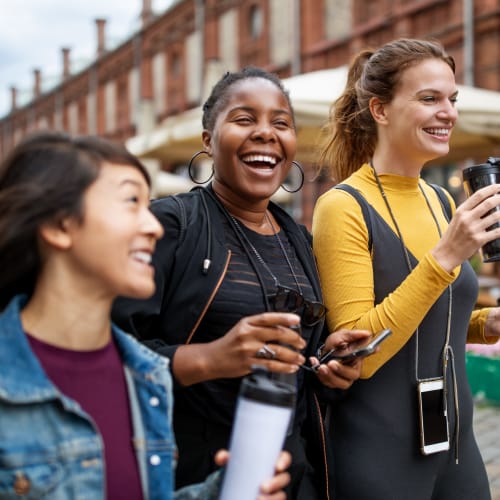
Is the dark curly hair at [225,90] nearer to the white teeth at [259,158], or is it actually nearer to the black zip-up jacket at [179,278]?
the white teeth at [259,158]

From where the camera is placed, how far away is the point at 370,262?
191 centimetres

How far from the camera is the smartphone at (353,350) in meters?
1.53

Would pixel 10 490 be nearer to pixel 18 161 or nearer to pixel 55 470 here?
pixel 55 470

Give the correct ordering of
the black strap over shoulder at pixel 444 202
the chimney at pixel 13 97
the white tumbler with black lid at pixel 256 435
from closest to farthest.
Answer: the white tumbler with black lid at pixel 256 435 → the black strap over shoulder at pixel 444 202 → the chimney at pixel 13 97

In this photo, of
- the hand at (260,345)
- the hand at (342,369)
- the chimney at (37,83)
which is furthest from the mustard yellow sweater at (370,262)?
the chimney at (37,83)

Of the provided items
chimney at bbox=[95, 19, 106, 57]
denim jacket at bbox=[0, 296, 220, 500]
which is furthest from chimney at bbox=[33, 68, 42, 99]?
denim jacket at bbox=[0, 296, 220, 500]

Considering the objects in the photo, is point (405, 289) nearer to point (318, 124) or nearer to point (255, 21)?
point (318, 124)

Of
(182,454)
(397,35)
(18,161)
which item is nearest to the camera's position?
(18,161)

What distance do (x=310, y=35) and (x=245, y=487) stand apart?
17.4 meters

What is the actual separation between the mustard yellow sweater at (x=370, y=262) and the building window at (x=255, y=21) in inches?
748

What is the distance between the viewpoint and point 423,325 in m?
1.92

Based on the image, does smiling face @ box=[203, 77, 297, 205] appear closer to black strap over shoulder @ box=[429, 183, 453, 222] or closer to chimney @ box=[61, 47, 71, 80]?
black strap over shoulder @ box=[429, 183, 453, 222]

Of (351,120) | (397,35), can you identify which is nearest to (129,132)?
(397,35)

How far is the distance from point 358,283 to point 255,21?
2018 cm
